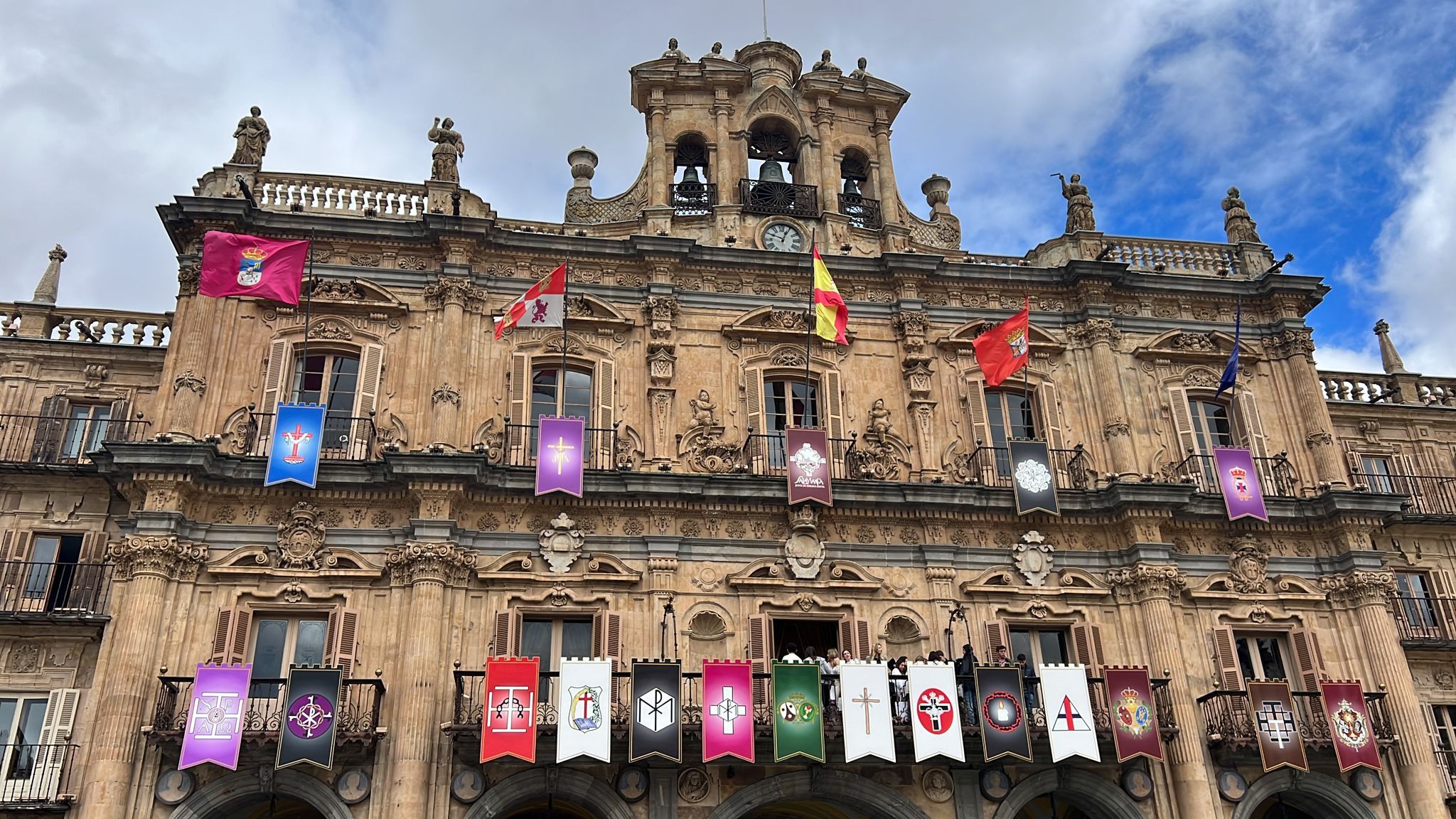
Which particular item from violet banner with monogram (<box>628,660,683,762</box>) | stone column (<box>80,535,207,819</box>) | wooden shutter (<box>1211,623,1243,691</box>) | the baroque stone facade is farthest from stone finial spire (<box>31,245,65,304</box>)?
wooden shutter (<box>1211,623,1243,691</box>)

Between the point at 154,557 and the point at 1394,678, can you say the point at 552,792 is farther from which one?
the point at 1394,678

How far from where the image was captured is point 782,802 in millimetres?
22453

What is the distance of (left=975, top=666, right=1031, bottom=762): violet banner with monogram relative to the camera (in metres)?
20.3

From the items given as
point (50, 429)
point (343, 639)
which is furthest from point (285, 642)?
point (50, 429)

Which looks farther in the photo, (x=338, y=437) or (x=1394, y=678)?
(x=1394, y=678)

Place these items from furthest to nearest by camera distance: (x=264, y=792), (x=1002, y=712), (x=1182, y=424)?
1. (x=1182, y=424)
2. (x=1002, y=712)
3. (x=264, y=792)

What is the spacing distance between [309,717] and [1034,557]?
14.1 m

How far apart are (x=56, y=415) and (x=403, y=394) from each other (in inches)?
325

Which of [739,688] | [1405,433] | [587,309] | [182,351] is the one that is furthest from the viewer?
[1405,433]

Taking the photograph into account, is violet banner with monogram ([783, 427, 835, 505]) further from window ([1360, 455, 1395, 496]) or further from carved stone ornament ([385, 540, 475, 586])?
window ([1360, 455, 1395, 496])

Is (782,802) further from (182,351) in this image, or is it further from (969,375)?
(182,351)

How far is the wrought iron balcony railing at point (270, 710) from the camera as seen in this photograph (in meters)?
19.3

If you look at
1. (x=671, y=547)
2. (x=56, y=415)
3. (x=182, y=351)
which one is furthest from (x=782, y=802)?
(x=56, y=415)

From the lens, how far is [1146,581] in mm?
23219
